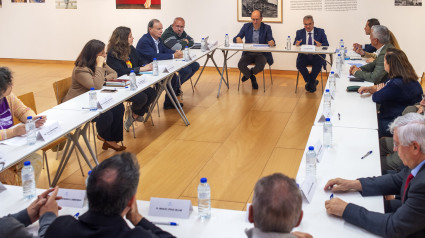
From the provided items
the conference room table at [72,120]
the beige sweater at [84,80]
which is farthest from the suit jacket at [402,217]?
the beige sweater at [84,80]

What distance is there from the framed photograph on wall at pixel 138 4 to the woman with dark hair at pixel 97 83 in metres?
4.45

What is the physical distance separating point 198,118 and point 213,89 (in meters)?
1.71

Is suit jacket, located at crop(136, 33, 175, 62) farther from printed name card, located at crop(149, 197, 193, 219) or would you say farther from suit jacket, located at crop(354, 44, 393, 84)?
printed name card, located at crop(149, 197, 193, 219)

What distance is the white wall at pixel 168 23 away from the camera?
29.1 ft

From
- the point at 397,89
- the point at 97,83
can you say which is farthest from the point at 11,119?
the point at 397,89

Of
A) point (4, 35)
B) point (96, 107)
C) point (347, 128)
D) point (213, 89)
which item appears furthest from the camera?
point (4, 35)

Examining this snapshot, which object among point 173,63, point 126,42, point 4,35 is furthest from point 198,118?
point 4,35

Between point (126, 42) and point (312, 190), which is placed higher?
point (126, 42)

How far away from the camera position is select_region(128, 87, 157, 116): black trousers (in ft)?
21.3

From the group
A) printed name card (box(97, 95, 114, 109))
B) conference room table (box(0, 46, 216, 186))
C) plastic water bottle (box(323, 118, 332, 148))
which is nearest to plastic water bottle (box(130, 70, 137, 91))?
conference room table (box(0, 46, 216, 186))

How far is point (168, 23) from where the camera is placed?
10070mm

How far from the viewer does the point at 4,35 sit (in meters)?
11.4

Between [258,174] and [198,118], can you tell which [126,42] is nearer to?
[198,118]

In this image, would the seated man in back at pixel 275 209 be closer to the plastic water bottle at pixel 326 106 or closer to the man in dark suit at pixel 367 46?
the plastic water bottle at pixel 326 106
